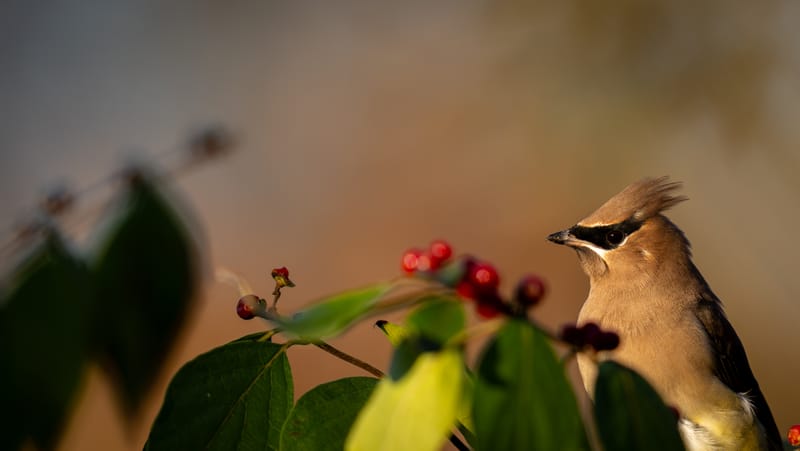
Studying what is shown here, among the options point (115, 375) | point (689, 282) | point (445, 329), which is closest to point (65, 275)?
point (115, 375)

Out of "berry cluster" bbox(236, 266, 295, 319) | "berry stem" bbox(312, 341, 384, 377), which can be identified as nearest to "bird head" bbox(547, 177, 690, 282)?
"berry cluster" bbox(236, 266, 295, 319)

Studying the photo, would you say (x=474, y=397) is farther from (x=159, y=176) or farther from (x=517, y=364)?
(x=159, y=176)

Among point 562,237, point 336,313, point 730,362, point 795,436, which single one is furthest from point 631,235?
point 336,313

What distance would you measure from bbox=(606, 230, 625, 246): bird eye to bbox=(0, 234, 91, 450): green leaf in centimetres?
262

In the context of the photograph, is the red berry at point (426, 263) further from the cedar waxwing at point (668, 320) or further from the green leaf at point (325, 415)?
the cedar waxwing at point (668, 320)

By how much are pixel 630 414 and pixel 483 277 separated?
0.18 meters

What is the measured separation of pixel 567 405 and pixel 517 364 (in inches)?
2.1

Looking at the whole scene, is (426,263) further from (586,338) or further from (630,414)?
(630,414)

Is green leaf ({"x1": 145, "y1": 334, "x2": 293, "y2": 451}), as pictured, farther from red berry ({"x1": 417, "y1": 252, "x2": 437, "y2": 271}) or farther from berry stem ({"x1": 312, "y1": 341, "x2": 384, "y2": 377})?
red berry ({"x1": 417, "y1": 252, "x2": 437, "y2": 271})

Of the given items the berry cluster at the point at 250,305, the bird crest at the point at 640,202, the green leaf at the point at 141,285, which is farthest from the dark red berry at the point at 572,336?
the bird crest at the point at 640,202

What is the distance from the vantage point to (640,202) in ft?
10.3

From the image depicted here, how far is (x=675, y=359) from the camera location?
110 inches

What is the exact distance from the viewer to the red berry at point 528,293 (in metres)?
0.81

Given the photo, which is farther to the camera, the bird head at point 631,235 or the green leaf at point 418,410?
the bird head at point 631,235
